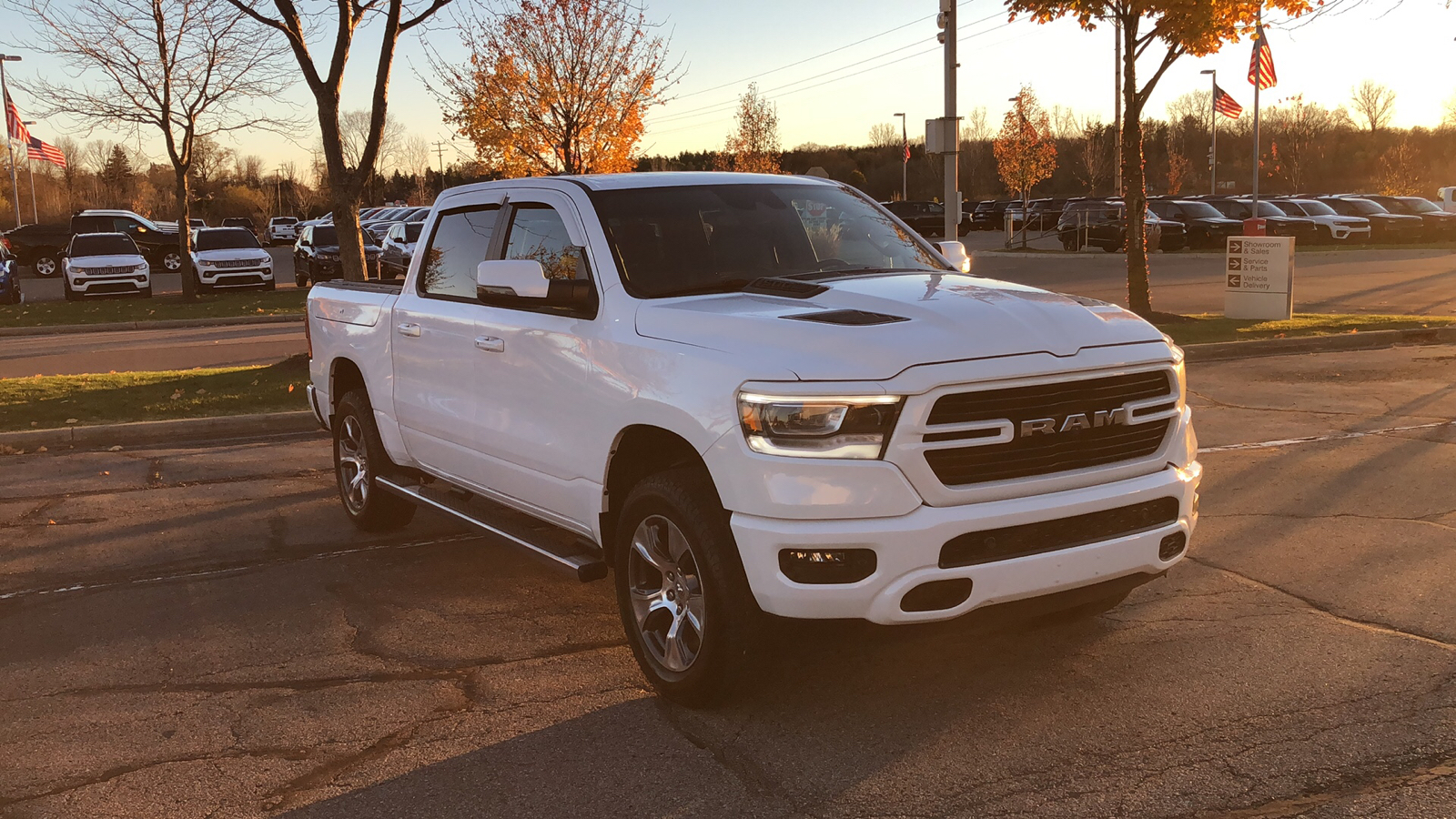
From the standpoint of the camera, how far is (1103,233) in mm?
38906

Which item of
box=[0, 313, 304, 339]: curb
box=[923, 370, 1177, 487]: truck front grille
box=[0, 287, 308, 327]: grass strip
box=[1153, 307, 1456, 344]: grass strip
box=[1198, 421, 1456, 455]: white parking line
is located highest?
box=[923, 370, 1177, 487]: truck front grille

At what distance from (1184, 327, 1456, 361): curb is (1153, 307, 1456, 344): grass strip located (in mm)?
245

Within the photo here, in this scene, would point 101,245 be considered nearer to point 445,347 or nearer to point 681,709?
point 445,347

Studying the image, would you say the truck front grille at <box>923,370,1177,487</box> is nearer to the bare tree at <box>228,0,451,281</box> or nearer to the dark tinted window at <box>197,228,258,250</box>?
the bare tree at <box>228,0,451,281</box>

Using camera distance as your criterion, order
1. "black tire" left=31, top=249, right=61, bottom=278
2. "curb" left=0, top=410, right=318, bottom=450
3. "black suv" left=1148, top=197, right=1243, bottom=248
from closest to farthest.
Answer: "curb" left=0, top=410, right=318, bottom=450 → "black suv" left=1148, top=197, right=1243, bottom=248 → "black tire" left=31, top=249, right=61, bottom=278

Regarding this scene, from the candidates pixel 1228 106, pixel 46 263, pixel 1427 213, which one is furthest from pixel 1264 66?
pixel 46 263

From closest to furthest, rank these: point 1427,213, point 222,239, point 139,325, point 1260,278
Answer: point 1260,278, point 139,325, point 222,239, point 1427,213

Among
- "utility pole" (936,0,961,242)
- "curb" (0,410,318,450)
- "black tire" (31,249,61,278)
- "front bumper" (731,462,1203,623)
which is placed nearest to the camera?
"front bumper" (731,462,1203,623)

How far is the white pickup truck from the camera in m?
3.95

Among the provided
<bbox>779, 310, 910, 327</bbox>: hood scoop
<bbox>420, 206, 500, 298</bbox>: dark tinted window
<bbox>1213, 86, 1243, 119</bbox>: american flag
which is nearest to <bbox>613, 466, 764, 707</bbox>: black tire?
<bbox>779, 310, 910, 327</bbox>: hood scoop

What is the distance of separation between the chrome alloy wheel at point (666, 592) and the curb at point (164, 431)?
661cm

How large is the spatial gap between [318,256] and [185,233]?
4.46 m

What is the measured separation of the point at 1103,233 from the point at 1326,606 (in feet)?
116

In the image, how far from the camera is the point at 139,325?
2305cm
